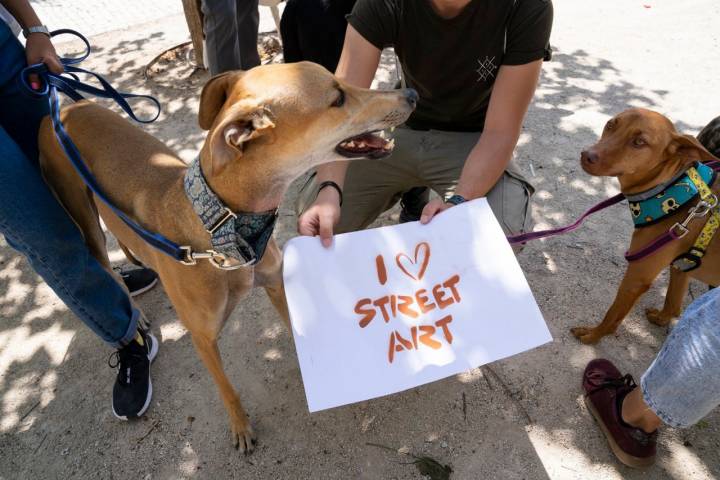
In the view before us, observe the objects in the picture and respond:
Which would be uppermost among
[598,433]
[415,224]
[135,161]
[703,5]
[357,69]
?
[357,69]

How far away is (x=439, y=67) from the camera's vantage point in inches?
110

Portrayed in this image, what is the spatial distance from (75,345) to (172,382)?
837 mm

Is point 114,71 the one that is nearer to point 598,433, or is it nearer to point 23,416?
point 23,416

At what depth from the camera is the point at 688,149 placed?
2.37 m

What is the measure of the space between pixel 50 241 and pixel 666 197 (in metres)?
3.19

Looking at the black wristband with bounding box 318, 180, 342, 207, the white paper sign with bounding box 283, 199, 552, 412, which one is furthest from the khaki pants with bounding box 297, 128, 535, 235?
the white paper sign with bounding box 283, 199, 552, 412

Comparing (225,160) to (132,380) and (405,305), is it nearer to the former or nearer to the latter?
(405,305)

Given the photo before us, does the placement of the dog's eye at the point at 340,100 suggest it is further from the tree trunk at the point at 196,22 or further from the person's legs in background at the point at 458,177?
the tree trunk at the point at 196,22

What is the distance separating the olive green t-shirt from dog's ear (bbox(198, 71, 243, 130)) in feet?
3.42

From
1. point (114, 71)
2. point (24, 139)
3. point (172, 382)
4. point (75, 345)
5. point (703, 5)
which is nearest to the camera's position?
point (24, 139)

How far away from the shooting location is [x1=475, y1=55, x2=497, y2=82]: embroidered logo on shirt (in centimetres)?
271

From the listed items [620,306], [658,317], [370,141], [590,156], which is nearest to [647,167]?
[590,156]

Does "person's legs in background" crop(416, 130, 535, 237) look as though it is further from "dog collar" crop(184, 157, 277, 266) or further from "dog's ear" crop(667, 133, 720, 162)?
"dog collar" crop(184, 157, 277, 266)

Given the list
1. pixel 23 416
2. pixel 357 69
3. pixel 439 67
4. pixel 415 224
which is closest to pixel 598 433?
pixel 415 224
